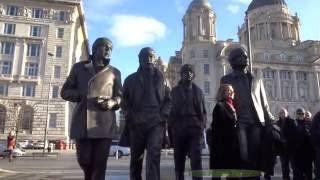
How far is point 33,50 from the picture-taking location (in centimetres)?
6022

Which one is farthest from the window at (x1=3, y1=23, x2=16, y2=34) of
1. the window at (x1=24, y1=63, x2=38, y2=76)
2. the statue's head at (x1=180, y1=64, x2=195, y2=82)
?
the statue's head at (x1=180, y1=64, x2=195, y2=82)

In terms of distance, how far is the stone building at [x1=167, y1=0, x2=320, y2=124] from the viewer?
83.8 m

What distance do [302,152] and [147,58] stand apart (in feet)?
17.1

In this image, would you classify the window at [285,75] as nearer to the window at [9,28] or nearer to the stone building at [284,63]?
the stone building at [284,63]

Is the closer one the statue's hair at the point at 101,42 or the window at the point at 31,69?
the statue's hair at the point at 101,42

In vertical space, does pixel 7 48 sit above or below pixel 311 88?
above

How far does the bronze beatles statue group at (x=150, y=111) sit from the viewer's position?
521 centimetres

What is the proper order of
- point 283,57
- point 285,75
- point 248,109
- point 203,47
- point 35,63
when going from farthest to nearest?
1. point 283,57
2. point 285,75
3. point 203,47
4. point 35,63
5. point 248,109

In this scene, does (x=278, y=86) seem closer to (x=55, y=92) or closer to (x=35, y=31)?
(x=55, y=92)

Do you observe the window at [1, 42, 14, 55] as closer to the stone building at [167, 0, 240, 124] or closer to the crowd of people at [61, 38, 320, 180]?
the stone building at [167, 0, 240, 124]

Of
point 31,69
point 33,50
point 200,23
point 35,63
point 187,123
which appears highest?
point 200,23

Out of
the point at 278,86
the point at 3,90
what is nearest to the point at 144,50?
the point at 3,90

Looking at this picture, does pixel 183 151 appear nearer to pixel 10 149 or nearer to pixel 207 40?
pixel 10 149

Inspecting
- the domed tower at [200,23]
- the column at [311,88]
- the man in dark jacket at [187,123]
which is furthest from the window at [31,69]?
the column at [311,88]
